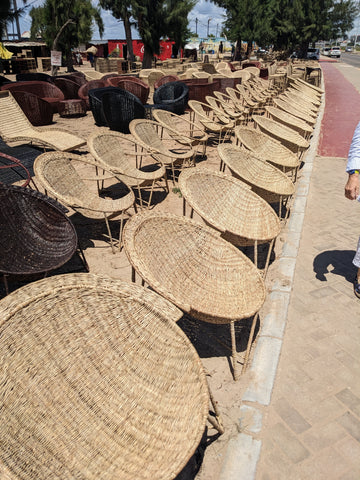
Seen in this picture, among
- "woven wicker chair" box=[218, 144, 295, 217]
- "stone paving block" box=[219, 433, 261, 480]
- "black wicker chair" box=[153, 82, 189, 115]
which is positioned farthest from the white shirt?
"black wicker chair" box=[153, 82, 189, 115]

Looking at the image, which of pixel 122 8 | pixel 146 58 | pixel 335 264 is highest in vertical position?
pixel 122 8

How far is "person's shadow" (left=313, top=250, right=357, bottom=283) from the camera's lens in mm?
3652

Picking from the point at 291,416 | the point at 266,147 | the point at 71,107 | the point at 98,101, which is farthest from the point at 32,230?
the point at 71,107

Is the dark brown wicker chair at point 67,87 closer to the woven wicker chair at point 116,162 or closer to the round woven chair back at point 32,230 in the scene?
the woven wicker chair at point 116,162

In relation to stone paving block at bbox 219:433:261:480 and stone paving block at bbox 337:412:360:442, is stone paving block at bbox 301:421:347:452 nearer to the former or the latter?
stone paving block at bbox 337:412:360:442

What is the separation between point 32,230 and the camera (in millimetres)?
3170

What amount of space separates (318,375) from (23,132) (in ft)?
19.8

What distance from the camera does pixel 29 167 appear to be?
4.83 m

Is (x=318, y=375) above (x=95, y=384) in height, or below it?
below

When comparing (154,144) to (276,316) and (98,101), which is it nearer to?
(98,101)

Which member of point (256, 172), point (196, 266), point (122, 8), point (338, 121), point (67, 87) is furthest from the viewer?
point (122, 8)

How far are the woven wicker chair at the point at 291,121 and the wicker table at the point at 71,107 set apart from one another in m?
5.76

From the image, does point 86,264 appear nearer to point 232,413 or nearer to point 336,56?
point 232,413

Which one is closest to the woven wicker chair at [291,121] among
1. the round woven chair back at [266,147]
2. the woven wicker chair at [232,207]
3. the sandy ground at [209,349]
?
the round woven chair back at [266,147]
